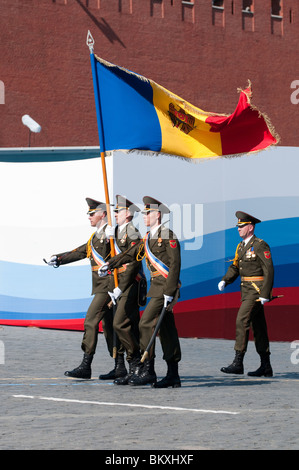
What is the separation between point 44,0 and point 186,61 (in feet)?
17.8

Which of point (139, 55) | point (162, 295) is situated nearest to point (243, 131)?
point (162, 295)

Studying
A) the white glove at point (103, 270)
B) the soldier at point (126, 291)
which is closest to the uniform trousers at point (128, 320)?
the soldier at point (126, 291)

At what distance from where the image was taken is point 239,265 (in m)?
11.4

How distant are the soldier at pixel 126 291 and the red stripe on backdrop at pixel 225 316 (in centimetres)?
499

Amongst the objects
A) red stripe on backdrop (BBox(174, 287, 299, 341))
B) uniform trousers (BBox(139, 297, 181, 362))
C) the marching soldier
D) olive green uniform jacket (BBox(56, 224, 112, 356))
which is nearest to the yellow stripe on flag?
the marching soldier

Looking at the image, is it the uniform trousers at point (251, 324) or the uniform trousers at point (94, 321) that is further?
the uniform trousers at point (251, 324)

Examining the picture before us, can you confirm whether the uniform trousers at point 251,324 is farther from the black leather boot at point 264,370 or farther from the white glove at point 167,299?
the white glove at point 167,299

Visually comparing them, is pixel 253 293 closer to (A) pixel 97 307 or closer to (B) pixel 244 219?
(B) pixel 244 219

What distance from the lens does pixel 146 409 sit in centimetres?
818

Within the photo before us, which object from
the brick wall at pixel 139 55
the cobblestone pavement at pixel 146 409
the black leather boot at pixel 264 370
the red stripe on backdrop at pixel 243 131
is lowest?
the cobblestone pavement at pixel 146 409

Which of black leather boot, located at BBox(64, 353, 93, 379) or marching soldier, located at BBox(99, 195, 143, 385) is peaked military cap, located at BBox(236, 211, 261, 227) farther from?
black leather boot, located at BBox(64, 353, 93, 379)

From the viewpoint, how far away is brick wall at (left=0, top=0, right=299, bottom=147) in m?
26.4

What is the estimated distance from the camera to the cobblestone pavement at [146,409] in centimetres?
665
